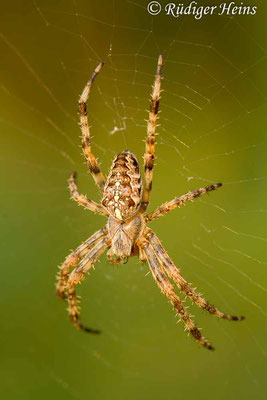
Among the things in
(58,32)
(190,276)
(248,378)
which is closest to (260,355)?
(248,378)

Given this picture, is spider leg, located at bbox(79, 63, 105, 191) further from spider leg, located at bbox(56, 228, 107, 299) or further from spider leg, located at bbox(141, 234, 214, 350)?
spider leg, located at bbox(141, 234, 214, 350)

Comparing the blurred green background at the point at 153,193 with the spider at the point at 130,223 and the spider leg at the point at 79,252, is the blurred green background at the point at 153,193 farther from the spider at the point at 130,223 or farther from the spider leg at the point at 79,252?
the spider leg at the point at 79,252

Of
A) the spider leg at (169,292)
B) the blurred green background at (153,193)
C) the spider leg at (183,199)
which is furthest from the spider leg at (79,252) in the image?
the blurred green background at (153,193)

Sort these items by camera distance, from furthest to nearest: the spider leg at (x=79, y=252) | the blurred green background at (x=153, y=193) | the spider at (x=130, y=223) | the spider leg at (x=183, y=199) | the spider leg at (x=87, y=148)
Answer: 1. the blurred green background at (x=153, y=193)
2. the spider leg at (x=79, y=252)
3. the spider leg at (x=87, y=148)
4. the spider at (x=130, y=223)
5. the spider leg at (x=183, y=199)

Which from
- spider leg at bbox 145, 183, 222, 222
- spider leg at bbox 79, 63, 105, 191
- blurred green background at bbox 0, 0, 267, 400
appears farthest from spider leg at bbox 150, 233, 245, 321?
spider leg at bbox 79, 63, 105, 191

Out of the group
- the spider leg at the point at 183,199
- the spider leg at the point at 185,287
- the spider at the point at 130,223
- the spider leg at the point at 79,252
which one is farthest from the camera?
the spider leg at the point at 79,252
